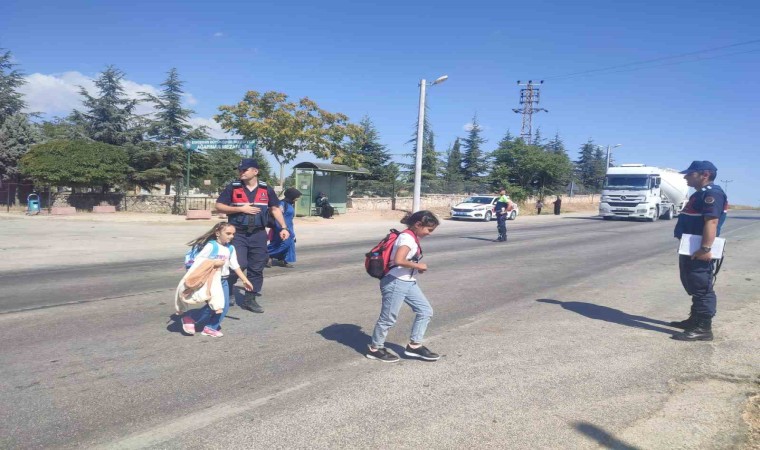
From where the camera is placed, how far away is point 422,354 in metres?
4.85

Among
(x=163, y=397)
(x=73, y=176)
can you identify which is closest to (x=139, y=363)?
(x=163, y=397)

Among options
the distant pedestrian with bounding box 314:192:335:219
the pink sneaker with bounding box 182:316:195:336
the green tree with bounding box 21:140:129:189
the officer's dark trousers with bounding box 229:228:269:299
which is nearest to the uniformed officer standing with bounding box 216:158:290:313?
the officer's dark trousers with bounding box 229:228:269:299

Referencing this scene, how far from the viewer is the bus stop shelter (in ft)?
87.3

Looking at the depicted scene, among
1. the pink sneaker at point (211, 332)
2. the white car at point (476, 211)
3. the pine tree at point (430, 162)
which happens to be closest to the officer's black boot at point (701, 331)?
the pink sneaker at point (211, 332)

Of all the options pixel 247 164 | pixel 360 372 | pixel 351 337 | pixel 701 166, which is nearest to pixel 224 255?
pixel 247 164

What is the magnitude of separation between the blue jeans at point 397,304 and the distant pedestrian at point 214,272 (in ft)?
5.50

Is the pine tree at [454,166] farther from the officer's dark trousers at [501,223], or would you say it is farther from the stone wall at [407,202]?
the officer's dark trousers at [501,223]

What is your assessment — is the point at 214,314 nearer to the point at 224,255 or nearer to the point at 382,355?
the point at 224,255

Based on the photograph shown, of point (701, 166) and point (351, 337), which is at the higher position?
point (701, 166)

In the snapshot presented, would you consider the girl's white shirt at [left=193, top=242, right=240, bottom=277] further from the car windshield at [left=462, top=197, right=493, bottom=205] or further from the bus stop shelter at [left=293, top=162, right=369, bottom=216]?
the car windshield at [left=462, top=197, right=493, bottom=205]

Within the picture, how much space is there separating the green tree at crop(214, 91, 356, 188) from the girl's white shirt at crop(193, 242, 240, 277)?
76.4ft

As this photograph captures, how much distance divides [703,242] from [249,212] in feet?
16.3

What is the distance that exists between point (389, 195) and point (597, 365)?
3027cm

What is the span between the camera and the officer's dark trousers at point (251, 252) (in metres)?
6.03
